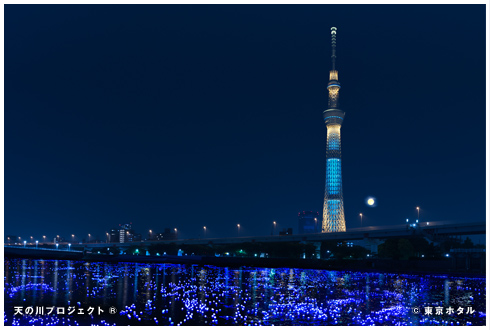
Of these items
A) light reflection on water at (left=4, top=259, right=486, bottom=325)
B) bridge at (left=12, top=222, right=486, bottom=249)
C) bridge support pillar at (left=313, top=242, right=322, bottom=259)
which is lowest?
bridge support pillar at (left=313, top=242, right=322, bottom=259)

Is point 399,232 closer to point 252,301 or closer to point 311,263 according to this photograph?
point 311,263

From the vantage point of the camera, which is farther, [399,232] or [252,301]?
[399,232]

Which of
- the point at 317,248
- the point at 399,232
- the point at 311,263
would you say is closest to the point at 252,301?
the point at 311,263

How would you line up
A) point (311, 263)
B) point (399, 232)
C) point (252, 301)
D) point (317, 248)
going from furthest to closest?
1. point (317, 248)
2. point (399, 232)
3. point (311, 263)
4. point (252, 301)

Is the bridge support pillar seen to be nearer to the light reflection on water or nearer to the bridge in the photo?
the bridge

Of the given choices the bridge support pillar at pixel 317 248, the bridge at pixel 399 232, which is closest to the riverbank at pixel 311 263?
the bridge at pixel 399 232

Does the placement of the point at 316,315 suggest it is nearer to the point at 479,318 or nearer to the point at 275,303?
the point at 275,303

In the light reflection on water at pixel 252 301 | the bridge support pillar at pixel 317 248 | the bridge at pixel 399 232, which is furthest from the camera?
the bridge support pillar at pixel 317 248

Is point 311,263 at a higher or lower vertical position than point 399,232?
lower

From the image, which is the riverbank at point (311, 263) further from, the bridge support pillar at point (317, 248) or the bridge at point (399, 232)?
the bridge support pillar at point (317, 248)

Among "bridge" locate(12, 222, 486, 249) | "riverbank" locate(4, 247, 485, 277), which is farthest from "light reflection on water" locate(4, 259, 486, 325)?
"bridge" locate(12, 222, 486, 249)

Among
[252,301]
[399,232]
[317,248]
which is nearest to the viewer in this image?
[252,301]

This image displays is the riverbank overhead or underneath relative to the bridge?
underneath
